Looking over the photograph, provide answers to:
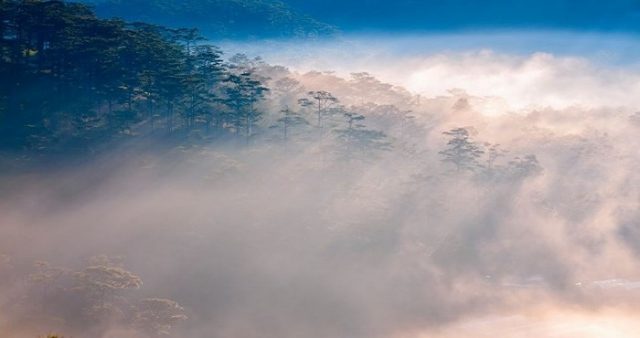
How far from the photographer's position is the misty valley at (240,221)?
225 ft

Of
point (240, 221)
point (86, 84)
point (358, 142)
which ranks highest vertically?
point (86, 84)

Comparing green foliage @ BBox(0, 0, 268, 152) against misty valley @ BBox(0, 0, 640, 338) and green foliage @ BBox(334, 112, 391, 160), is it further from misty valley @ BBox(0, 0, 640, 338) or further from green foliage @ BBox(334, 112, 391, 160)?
green foliage @ BBox(334, 112, 391, 160)

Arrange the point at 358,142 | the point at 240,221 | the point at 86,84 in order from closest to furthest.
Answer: the point at 240,221
the point at 86,84
the point at 358,142

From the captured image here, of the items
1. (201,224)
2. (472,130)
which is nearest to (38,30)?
(201,224)

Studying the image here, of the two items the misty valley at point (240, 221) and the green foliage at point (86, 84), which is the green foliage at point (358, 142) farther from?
the green foliage at point (86, 84)

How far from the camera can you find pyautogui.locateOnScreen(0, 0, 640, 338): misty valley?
6844 centimetres

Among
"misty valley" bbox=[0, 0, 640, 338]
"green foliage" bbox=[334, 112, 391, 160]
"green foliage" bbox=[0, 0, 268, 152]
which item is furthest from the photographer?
"green foliage" bbox=[334, 112, 391, 160]

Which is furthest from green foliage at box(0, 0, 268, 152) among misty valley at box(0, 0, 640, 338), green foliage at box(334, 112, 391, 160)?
green foliage at box(334, 112, 391, 160)

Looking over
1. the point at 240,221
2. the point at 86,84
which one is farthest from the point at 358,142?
the point at 86,84

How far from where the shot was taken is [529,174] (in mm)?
117125

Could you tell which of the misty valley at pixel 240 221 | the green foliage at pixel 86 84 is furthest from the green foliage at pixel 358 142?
the green foliage at pixel 86 84

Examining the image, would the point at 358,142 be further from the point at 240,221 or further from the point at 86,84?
the point at 86,84

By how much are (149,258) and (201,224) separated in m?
9.21

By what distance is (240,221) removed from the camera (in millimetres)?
83375
